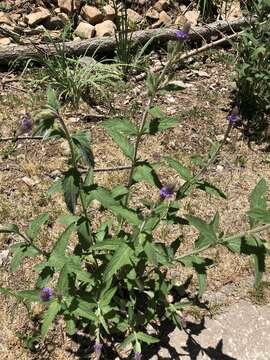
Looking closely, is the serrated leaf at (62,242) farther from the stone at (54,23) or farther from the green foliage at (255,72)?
the stone at (54,23)

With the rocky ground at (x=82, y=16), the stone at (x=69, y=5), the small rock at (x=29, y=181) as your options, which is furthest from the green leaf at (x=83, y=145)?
the stone at (x=69, y=5)

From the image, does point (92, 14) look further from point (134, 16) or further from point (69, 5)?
point (134, 16)

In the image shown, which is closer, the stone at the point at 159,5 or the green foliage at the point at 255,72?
the green foliage at the point at 255,72

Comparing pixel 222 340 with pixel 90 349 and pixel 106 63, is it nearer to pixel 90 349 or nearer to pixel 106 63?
pixel 90 349

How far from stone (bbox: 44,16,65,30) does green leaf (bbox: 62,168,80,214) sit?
12.7ft

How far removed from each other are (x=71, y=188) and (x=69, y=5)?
13.7ft

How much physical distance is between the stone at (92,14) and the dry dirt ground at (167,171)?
1161 millimetres

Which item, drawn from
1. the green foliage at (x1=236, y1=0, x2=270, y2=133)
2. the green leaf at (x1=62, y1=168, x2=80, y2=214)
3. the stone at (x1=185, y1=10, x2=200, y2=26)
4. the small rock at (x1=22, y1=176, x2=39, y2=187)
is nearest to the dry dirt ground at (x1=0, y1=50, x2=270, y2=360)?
the small rock at (x1=22, y1=176, x2=39, y2=187)

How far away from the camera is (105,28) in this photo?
5.77m

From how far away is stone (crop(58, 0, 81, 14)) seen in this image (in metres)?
5.96

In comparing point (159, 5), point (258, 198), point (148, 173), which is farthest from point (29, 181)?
point (159, 5)

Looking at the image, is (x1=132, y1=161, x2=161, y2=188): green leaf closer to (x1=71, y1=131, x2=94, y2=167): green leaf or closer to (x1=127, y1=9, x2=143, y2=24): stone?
(x1=71, y1=131, x2=94, y2=167): green leaf

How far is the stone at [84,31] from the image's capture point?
225 inches

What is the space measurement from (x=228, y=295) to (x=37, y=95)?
8.87 ft
